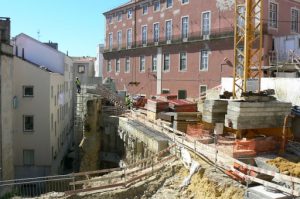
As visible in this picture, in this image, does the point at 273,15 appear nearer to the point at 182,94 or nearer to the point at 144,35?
the point at 182,94

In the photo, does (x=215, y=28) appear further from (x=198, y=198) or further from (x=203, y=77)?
(x=198, y=198)

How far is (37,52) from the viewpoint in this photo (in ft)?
115

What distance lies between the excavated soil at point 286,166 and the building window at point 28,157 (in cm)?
2076

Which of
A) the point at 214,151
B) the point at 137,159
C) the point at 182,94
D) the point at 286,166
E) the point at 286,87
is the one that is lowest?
the point at 137,159

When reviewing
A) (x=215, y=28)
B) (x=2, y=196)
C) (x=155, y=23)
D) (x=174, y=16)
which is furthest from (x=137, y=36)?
(x=2, y=196)

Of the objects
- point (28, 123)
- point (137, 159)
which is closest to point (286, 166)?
point (137, 159)

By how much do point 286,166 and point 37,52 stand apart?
26100mm

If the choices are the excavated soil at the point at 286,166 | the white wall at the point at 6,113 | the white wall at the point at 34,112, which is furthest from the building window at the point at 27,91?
the excavated soil at the point at 286,166

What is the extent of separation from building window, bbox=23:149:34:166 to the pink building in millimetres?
15147

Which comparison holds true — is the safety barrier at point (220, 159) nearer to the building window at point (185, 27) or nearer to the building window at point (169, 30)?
the building window at point (185, 27)

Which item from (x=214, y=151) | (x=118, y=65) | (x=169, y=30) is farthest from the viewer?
(x=118, y=65)

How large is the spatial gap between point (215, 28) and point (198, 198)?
78.1 ft

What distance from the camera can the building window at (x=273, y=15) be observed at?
31539mm

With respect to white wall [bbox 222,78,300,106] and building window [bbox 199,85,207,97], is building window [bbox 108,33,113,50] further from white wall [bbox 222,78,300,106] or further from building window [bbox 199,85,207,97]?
white wall [bbox 222,78,300,106]
